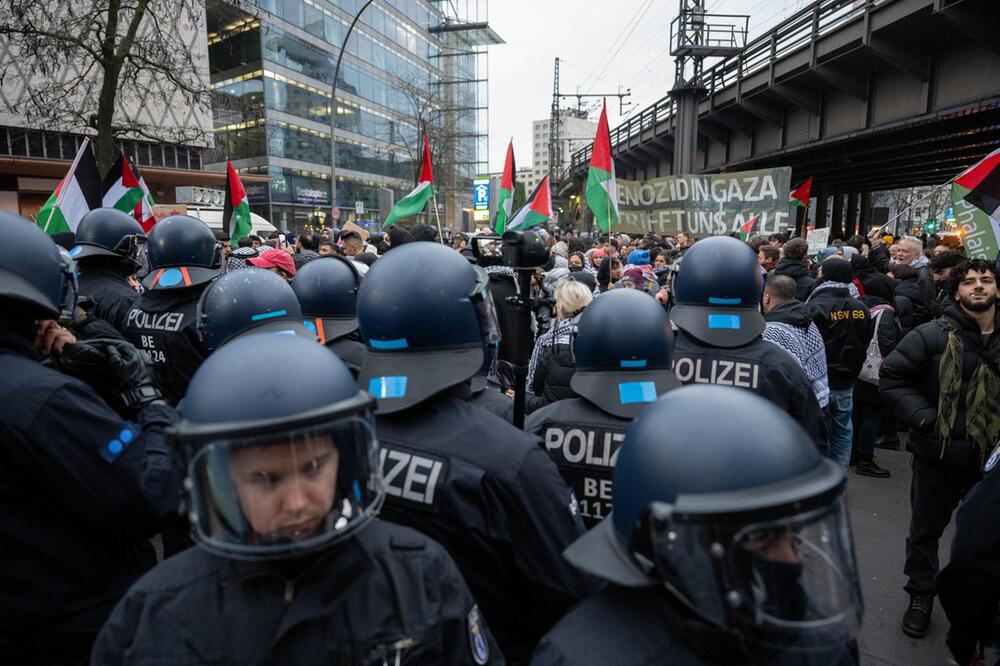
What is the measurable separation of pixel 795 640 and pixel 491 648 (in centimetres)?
72

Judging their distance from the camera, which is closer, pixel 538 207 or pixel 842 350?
pixel 842 350

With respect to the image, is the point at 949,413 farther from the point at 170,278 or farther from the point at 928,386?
the point at 170,278

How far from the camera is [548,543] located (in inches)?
68.7

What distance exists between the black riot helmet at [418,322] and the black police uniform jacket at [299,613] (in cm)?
70

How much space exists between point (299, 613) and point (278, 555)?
0.14 meters

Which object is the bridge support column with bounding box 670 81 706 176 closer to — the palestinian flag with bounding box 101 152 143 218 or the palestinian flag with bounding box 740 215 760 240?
the palestinian flag with bounding box 740 215 760 240

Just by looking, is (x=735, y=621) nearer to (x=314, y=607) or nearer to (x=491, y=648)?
(x=491, y=648)

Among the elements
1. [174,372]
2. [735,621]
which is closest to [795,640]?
[735,621]

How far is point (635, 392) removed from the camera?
2.50 meters

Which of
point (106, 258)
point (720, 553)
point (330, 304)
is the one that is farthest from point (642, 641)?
point (106, 258)

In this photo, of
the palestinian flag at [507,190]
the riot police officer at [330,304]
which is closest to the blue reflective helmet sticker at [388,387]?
the riot police officer at [330,304]

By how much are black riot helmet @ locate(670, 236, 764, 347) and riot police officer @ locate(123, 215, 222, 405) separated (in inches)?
120

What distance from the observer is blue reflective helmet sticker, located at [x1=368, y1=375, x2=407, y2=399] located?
6.23ft

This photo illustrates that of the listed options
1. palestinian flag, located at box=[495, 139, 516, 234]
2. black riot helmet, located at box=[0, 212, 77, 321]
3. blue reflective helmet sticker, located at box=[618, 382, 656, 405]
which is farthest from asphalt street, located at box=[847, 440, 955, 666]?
palestinian flag, located at box=[495, 139, 516, 234]
